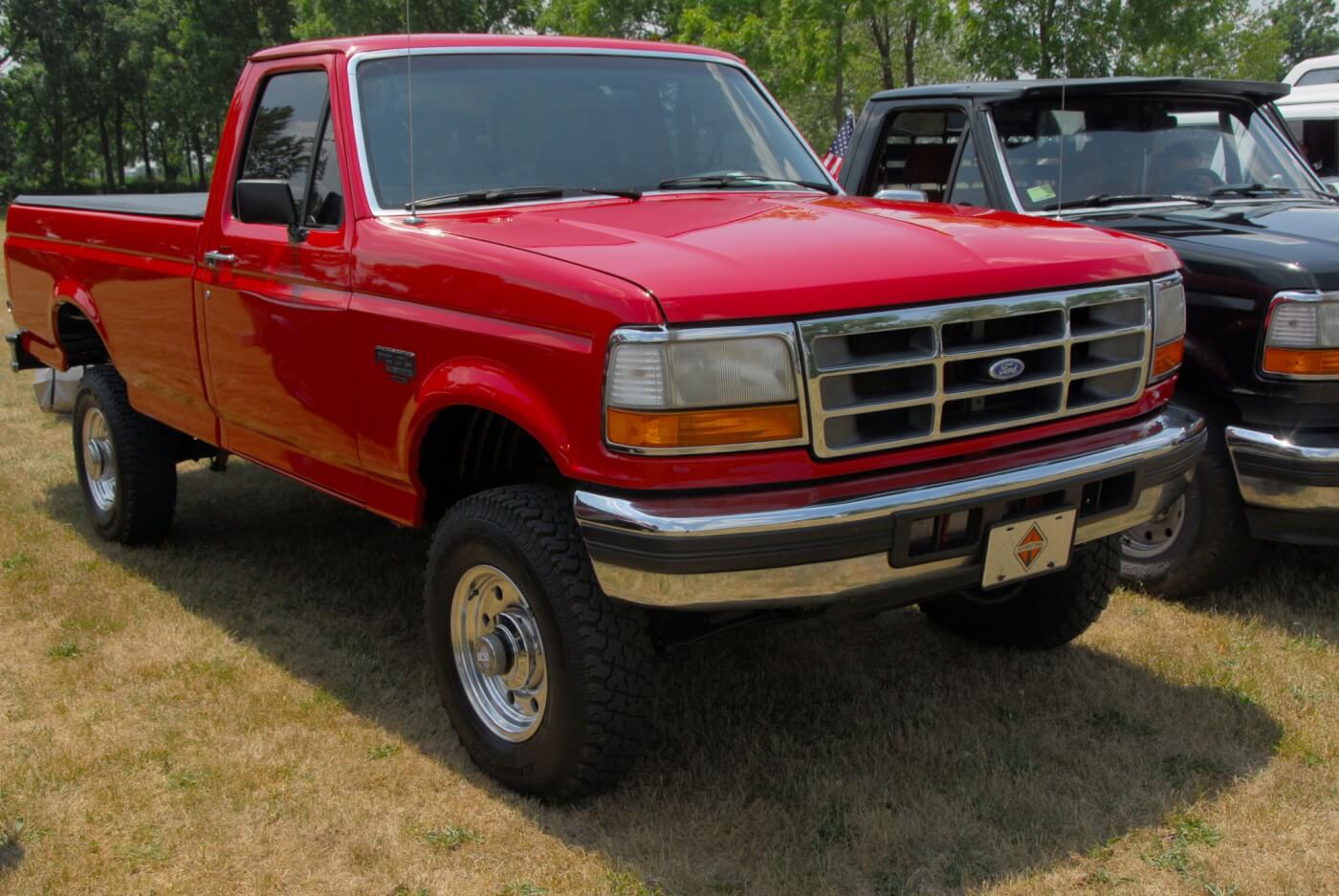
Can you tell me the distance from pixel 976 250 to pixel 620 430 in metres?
1.08

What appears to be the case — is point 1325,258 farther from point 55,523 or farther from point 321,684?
point 55,523

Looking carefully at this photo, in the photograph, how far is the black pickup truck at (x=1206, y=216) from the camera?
4398 mm

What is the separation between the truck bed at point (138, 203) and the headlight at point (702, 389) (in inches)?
105

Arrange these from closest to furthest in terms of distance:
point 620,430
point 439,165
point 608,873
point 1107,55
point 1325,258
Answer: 1. point 620,430
2. point 608,873
3. point 439,165
4. point 1325,258
5. point 1107,55

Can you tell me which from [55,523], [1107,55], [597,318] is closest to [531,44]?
[597,318]

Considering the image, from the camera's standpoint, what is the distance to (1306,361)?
4371mm

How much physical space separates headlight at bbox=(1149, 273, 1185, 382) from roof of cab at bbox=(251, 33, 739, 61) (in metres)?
1.98

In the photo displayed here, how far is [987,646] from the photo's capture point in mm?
4660

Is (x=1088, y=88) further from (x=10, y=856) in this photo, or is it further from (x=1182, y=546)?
(x=10, y=856)

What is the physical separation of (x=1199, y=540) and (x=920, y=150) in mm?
2252

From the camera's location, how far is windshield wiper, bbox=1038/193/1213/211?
539 centimetres

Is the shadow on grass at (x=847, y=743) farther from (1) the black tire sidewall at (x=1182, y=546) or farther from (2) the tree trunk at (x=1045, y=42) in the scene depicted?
(2) the tree trunk at (x=1045, y=42)

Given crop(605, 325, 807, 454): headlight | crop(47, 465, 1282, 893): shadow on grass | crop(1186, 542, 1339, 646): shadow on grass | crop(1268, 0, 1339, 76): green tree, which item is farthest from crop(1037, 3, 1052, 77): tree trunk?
crop(1268, 0, 1339, 76): green tree

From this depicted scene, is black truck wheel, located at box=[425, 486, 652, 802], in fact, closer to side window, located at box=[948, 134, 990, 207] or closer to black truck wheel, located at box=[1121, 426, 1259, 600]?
black truck wheel, located at box=[1121, 426, 1259, 600]
